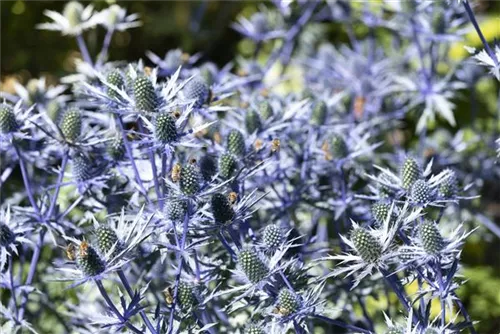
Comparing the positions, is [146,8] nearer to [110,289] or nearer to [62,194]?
[62,194]

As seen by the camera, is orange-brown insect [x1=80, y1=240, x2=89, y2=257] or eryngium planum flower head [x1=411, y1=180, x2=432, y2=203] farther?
eryngium planum flower head [x1=411, y1=180, x2=432, y2=203]

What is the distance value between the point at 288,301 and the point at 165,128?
0.43 m

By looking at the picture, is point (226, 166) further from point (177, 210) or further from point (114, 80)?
point (114, 80)

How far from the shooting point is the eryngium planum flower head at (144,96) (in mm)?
1497

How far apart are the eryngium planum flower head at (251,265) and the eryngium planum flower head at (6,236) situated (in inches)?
22.0

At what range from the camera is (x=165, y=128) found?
4.75ft

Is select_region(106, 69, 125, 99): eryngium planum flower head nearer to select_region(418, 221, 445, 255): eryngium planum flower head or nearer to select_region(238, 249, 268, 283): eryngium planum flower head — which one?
select_region(238, 249, 268, 283): eryngium planum flower head

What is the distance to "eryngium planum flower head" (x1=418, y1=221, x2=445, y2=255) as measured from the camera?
1.38 m

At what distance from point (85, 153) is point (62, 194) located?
573 mm

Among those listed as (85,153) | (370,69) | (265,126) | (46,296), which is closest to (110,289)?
(46,296)

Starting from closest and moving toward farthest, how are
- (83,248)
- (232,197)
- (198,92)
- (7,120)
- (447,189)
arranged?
(83,248) < (232,197) < (447,189) < (7,120) < (198,92)

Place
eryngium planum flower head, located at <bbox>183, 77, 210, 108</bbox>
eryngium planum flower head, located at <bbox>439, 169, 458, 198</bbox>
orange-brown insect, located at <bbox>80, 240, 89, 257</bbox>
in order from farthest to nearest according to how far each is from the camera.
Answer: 1. eryngium planum flower head, located at <bbox>183, 77, 210, 108</bbox>
2. eryngium planum flower head, located at <bbox>439, 169, 458, 198</bbox>
3. orange-brown insect, located at <bbox>80, 240, 89, 257</bbox>

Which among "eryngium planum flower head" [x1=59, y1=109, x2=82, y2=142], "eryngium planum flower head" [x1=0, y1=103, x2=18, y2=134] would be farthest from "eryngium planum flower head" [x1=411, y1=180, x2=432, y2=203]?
"eryngium planum flower head" [x1=0, y1=103, x2=18, y2=134]

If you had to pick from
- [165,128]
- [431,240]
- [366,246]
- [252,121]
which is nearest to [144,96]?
[165,128]
